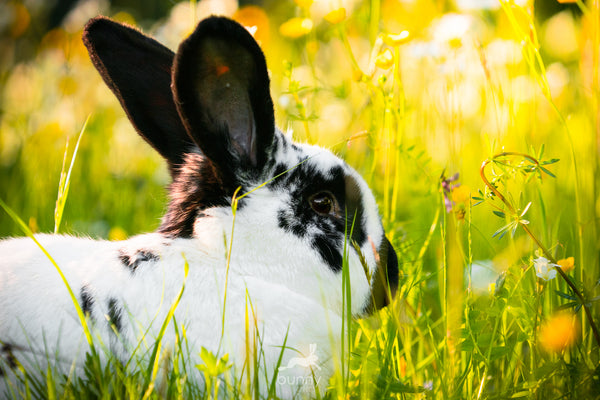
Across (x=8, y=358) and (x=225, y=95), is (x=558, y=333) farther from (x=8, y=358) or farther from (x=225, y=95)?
(x=8, y=358)

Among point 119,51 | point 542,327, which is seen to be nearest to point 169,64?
point 119,51

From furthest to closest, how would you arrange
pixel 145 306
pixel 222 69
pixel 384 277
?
pixel 384 277 < pixel 222 69 < pixel 145 306

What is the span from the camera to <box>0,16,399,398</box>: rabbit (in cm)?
170

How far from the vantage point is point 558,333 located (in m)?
1.70

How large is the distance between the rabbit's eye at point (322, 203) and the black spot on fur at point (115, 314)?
2.37 feet

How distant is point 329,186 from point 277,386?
2.38 ft

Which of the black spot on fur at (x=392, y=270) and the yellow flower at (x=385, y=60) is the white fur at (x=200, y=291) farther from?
the yellow flower at (x=385, y=60)

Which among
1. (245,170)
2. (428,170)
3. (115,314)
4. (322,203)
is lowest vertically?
(115,314)

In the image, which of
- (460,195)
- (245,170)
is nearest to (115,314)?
(245,170)

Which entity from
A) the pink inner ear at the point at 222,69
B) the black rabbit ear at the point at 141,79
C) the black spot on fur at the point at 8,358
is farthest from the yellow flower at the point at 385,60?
the black spot on fur at the point at 8,358

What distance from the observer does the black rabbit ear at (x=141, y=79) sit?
2.14 metres

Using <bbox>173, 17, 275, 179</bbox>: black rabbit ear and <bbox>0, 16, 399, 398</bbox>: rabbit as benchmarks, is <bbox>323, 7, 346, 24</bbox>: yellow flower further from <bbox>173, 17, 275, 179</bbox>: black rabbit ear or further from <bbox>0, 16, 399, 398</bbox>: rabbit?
<bbox>173, 17, 275, 179</bbox>: black rabbit ear

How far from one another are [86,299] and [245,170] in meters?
0.65

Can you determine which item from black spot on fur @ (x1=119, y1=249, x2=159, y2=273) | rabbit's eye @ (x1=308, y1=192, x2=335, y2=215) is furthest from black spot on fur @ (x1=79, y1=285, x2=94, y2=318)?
rabbit's eye @ (x1=308, y1=192, x2=335, y2=215)
